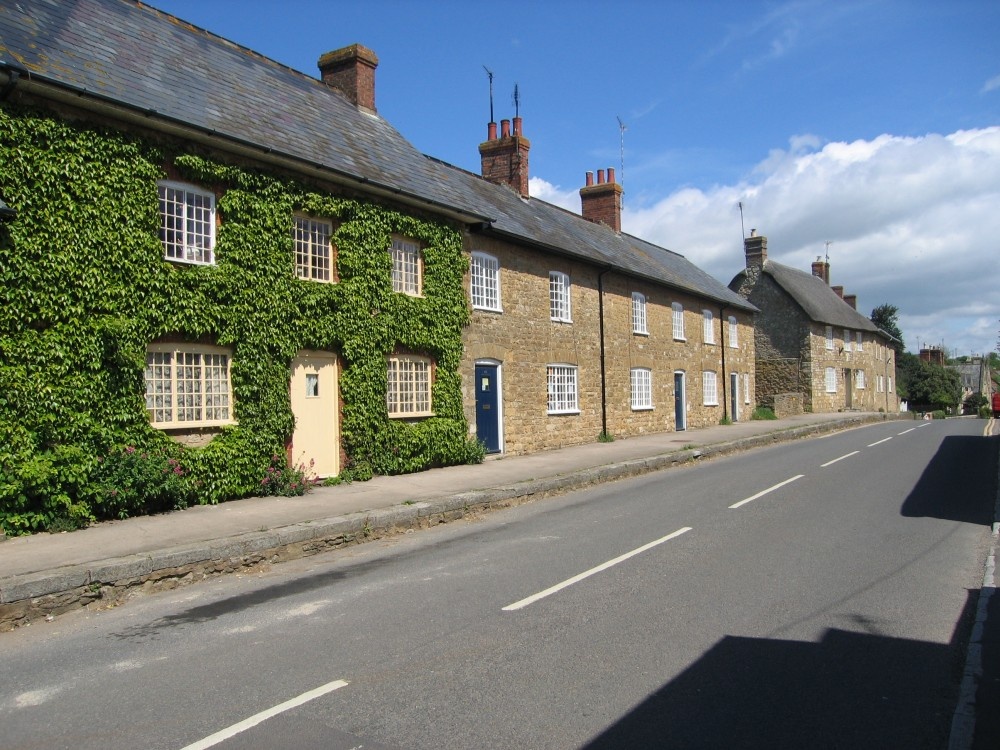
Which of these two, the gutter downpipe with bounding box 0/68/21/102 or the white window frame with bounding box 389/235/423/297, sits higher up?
the gutter downpipe with bounding box 0/68/21/102

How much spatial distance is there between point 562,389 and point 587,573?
13.9m

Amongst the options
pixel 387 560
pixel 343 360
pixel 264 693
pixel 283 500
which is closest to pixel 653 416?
pixel 343 360

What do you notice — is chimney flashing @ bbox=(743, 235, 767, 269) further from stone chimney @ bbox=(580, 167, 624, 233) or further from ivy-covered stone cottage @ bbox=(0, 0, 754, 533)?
ivy-covered stone cottage @ bbox=(0, 0, 754, 533)

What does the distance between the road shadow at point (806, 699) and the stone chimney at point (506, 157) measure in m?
21.1

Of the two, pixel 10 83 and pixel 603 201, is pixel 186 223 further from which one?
pixel 603 201

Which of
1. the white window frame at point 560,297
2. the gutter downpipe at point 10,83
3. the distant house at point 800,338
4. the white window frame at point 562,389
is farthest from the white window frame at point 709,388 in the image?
the gutter downpipe at point 10,83

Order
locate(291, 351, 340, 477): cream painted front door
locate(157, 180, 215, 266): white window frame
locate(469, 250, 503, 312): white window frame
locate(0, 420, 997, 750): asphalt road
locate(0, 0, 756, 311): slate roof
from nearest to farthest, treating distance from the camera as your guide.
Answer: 1. locate(0, 420, 997, 750): asphalt road
2. locate(0, 0, 756, 311): slate roof
3. locate(157, 180, 215, 266): white window frame
4. locate(291, 351, 340, 477): cream painted front door
5. locate(469, 250, 503, 312): white window frame

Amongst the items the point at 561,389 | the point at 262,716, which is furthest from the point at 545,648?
the point at 561,389

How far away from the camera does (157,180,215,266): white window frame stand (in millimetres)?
11492

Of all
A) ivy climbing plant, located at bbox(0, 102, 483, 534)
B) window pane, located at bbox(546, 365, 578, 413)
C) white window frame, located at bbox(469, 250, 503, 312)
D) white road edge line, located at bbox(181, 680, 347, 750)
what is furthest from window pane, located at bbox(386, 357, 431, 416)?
white road edge line, located at bbox(181, 680, 347, 750)

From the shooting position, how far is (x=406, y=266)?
1577 centimetres

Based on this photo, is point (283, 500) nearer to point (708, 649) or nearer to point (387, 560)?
point (387, 560)

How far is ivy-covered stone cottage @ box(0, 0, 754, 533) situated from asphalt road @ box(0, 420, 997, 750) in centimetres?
372

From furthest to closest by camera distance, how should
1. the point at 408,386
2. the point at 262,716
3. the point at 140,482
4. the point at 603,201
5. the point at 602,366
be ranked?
the point at 603,201 < the point at 602,366 < the point at 408,386 < the point at 140,482 < the point at 262,716
